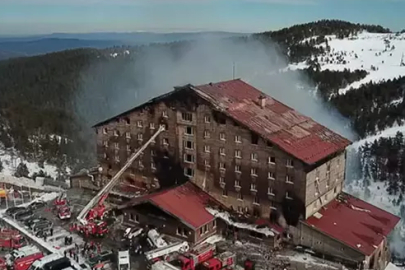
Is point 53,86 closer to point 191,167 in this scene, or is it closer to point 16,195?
point 16,195

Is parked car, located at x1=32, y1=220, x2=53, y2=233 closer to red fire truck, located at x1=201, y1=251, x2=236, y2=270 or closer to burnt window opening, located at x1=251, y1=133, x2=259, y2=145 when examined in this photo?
red fire truck, located at x1=201, y1=251, x2=236, y2=270

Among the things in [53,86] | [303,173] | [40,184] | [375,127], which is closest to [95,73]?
[53,86]

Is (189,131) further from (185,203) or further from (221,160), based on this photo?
(185,203)

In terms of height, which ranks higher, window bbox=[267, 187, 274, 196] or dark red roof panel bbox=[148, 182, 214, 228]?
window bbox=[267, 187, 274, 196]

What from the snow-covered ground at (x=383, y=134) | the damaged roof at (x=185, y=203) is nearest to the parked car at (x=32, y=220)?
the damaged roof at (x=185, y=203)

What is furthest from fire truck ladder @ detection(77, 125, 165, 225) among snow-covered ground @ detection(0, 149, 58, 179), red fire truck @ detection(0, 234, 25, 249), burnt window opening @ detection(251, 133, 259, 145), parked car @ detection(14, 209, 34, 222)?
snow-covered ground @ detection(0, 149, 58, 179)

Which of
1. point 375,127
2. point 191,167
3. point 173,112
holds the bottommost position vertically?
point 375,127

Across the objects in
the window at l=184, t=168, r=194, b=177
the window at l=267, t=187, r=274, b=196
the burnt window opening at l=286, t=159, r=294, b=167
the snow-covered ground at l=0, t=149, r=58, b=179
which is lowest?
the snow-covered ground at l=0, t=149, r=58, b=179
